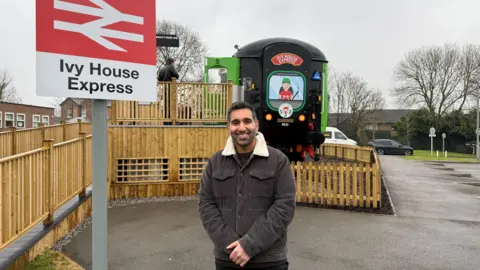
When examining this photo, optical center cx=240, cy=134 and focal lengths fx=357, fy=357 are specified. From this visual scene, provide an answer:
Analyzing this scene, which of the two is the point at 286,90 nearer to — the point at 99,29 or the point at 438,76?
the point at 99,29

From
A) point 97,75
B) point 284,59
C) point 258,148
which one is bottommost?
point 258,148

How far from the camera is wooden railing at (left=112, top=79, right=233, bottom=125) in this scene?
8.13 meters

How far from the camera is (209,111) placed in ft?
28.2

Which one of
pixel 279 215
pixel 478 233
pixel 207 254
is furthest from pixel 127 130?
pixel 478 233

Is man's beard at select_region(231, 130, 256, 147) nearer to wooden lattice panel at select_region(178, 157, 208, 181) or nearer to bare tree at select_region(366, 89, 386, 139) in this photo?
wooden lattice panel at select_region(178, 157, 208, 181)

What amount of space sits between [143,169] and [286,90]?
382 cm

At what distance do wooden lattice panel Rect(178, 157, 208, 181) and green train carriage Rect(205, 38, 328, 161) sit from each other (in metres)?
1.39

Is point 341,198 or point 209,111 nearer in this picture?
point 341,198

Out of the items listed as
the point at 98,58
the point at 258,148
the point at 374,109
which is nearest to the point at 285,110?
the point at 258,148

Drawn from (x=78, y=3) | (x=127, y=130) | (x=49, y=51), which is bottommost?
(x=127, y=130)

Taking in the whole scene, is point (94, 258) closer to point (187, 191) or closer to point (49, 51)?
point (49, 51)

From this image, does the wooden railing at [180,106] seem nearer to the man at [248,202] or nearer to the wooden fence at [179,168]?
the wooden fence at [179,168]

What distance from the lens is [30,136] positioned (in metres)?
11.0

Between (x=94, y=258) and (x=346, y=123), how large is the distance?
5105 cm
